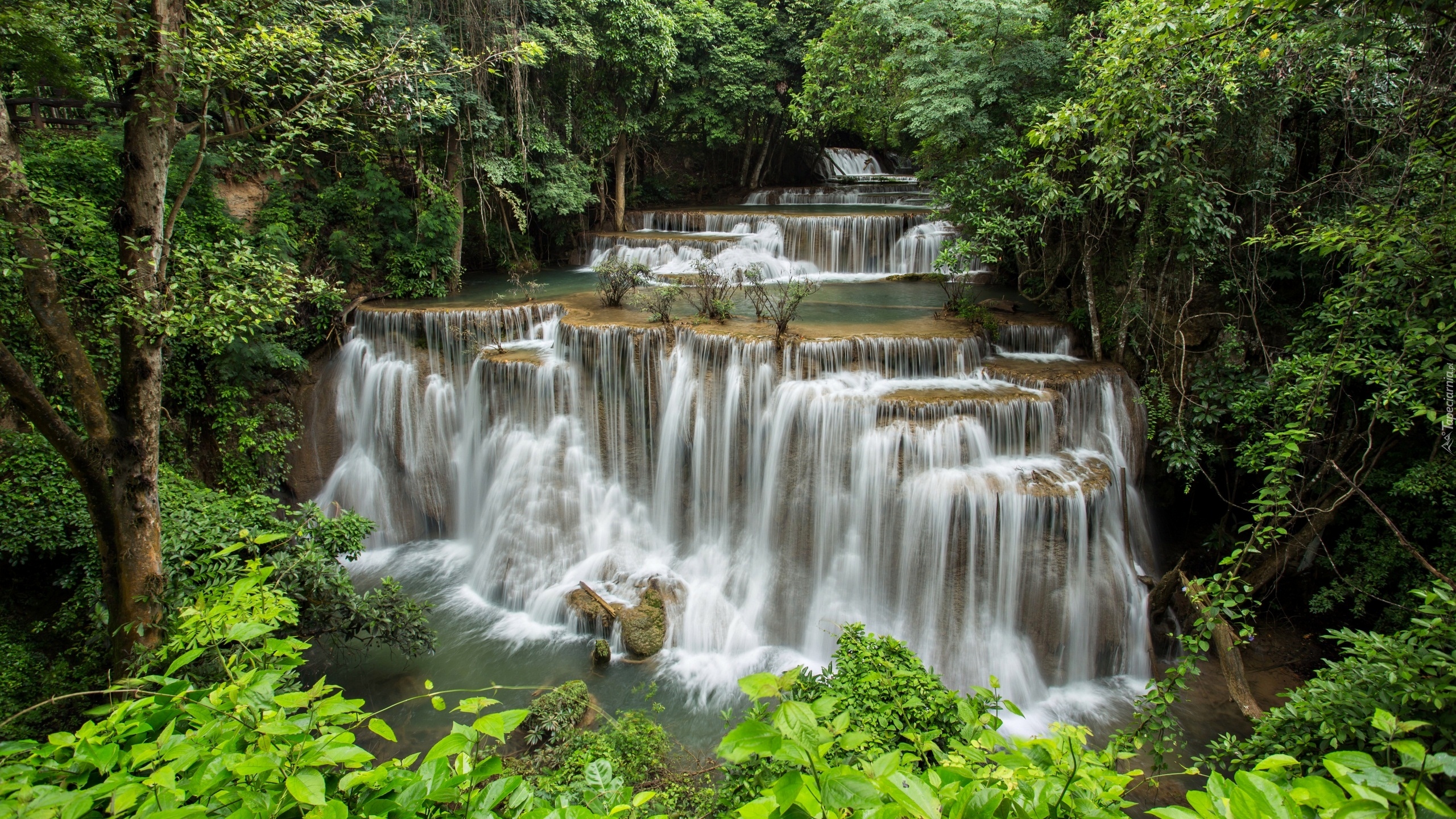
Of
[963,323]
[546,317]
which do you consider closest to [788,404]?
[963,323]

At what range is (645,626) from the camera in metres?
7.84

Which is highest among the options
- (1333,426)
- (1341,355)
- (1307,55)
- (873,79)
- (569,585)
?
(873,79)

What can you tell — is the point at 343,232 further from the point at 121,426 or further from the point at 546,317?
the point at 121,426

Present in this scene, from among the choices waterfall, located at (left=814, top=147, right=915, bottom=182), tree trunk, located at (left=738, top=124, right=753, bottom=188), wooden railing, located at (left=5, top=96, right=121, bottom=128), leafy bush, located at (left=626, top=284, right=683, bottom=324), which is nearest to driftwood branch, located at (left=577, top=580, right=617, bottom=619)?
leafy bush, located at (left=626, top=284, right=683, bottom=324)

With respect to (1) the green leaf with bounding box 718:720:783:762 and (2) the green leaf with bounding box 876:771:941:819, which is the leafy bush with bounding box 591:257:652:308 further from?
(2) the green leaf with bounding box 876:771:941:819

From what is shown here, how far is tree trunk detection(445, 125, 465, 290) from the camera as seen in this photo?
12.7 meters

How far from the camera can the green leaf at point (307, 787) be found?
1.43 m

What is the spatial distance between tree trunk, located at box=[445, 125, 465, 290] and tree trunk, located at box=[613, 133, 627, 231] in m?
4.67

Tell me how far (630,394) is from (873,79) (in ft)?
24.6

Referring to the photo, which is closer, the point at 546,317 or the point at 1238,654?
the point at 1238,654

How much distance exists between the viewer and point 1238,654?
6918 mm

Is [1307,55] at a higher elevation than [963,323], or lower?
higher

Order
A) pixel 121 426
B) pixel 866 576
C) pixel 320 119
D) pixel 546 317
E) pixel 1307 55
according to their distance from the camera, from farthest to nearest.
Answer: pixel 546 317, pixel 866 576, pixel 1307 55, pixel 320 119, pixel 121 426

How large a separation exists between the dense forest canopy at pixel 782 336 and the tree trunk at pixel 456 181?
0.42 feet
